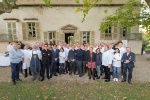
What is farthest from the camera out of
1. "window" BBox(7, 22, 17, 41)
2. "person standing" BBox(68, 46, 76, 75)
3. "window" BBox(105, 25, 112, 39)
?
"window" BBox(105, 25, 112, 39)

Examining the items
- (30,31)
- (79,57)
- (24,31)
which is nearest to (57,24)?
(30,31)

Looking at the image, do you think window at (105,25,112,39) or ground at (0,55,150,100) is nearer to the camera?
ground at (0,55,150,100)

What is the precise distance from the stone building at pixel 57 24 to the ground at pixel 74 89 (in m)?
9.18

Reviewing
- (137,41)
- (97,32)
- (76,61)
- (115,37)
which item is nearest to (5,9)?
(76,61)

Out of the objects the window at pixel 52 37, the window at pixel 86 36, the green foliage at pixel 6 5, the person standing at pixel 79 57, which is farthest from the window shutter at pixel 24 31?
the person standing at pixel 79 57

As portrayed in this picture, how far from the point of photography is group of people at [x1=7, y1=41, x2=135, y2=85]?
6.71m

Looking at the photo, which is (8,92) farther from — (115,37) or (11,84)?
(115,37)

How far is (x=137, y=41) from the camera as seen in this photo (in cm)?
1543

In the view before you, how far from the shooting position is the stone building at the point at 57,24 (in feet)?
51.1

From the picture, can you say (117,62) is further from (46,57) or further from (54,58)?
(46,57)

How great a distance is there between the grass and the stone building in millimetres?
9828

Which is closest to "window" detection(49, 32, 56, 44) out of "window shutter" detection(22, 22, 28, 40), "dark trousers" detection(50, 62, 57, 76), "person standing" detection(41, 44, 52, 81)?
"window shutter" detection(22, 22, 28, 40)

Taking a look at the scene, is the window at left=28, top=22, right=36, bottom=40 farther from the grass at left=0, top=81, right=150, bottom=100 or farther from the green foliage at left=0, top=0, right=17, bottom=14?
the grass at left=0, top=81, right=150, bottom=100

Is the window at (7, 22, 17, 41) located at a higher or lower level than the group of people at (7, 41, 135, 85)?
higher
